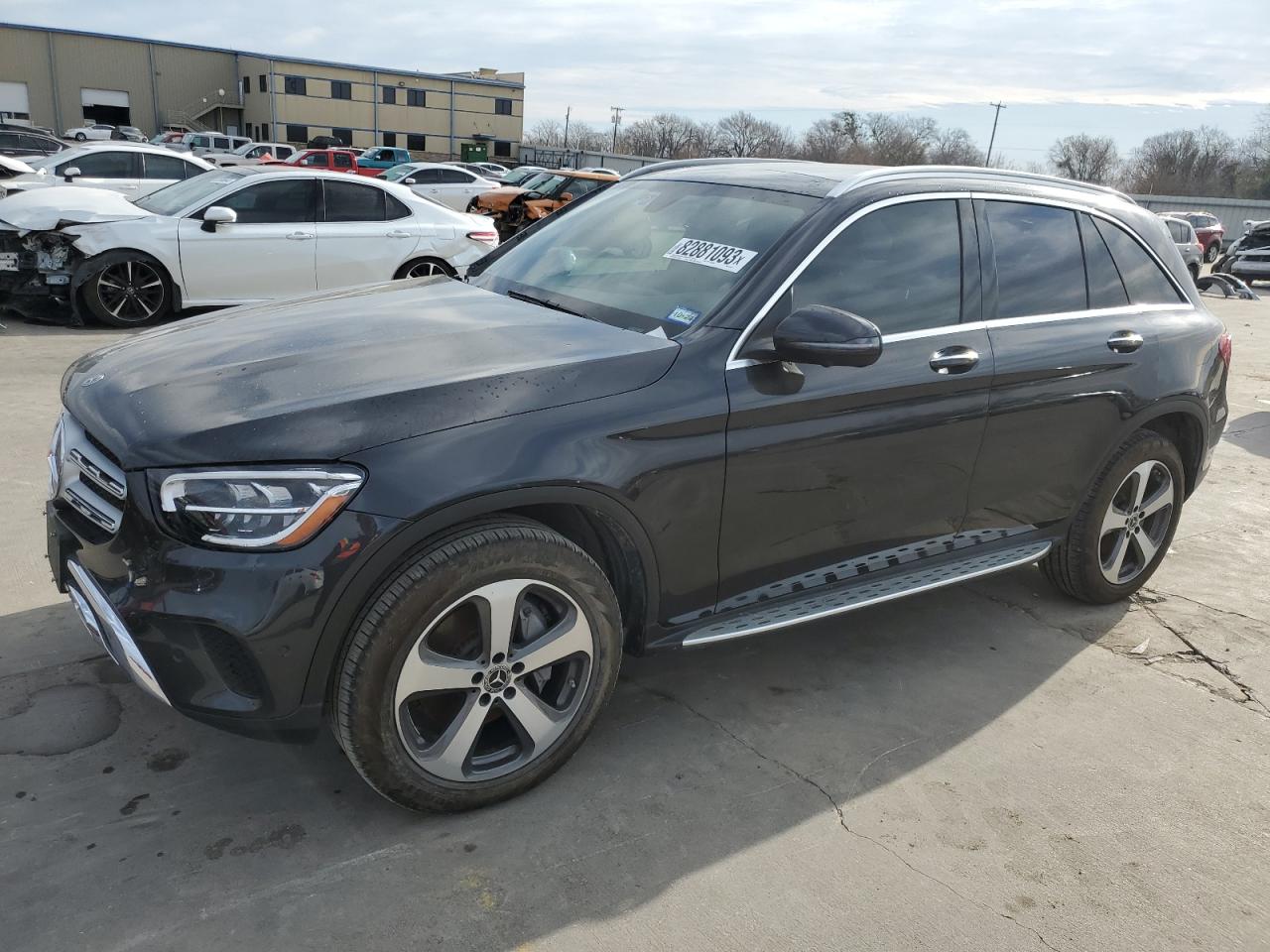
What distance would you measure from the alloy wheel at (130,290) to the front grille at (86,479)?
6575 millimetres

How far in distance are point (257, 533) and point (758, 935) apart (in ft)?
5.03

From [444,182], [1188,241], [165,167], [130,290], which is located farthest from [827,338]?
[1188,241]

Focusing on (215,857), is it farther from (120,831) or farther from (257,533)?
(257,533)

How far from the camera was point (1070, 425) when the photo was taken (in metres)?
3.90

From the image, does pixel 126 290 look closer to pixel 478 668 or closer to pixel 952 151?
pixel 478 668

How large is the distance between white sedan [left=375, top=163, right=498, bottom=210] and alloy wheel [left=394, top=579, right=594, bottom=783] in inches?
744

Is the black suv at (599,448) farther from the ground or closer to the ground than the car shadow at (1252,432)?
farther from the ground

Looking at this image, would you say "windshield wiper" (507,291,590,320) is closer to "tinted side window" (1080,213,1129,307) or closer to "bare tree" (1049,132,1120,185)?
"tinted side window" (1080,213,1129,307)

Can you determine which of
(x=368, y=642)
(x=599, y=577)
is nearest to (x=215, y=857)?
(x=368, y=642)

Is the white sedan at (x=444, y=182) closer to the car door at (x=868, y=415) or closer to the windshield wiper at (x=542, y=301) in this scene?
the windshield wiper at (x=542, y=301)

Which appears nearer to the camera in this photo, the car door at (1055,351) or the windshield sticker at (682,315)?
the windshield sticker at (682,315)

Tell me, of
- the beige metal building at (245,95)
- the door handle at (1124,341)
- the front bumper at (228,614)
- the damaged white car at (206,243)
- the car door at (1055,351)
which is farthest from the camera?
the beige metal building at (245,95)

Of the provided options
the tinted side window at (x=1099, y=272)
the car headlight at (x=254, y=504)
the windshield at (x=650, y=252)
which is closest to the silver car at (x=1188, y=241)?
the tinted side window at (x=1099, y=272)

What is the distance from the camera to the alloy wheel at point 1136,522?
4305 millimetres
